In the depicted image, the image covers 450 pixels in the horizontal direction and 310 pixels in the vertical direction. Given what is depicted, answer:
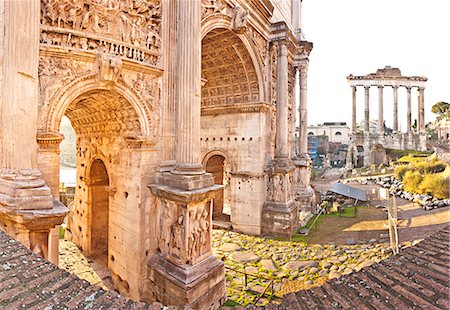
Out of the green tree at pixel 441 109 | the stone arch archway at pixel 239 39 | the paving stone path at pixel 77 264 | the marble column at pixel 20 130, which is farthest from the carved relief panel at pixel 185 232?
the green tree at pixel 441 109

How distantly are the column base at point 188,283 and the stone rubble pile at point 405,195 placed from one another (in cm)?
1385

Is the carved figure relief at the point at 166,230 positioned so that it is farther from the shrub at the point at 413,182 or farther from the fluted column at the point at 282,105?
the shrub at the point at 413,182

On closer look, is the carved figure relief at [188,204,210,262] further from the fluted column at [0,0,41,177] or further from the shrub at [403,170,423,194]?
the shrub at [403,170,423,194]

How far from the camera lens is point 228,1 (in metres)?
9.11

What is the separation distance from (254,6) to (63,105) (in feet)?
28.7

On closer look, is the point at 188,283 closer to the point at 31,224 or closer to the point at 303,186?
the point at 31,224

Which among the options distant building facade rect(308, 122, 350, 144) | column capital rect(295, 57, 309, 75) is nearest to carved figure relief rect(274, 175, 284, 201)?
column capital rect(295, 57, 309, 75)

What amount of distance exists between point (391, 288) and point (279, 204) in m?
9.33

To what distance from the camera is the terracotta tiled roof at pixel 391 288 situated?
2270 millimetres

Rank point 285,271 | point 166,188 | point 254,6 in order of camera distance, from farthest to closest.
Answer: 1. point 254,6
2. point 285,271
3. point 166,188

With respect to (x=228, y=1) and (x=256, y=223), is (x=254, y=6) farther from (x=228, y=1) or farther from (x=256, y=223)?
(x=256, y=223)

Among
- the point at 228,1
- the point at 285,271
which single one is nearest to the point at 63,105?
the point at 228,1

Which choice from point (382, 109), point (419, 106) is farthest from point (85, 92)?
point (419, 106)

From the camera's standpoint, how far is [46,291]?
6.93 ft
